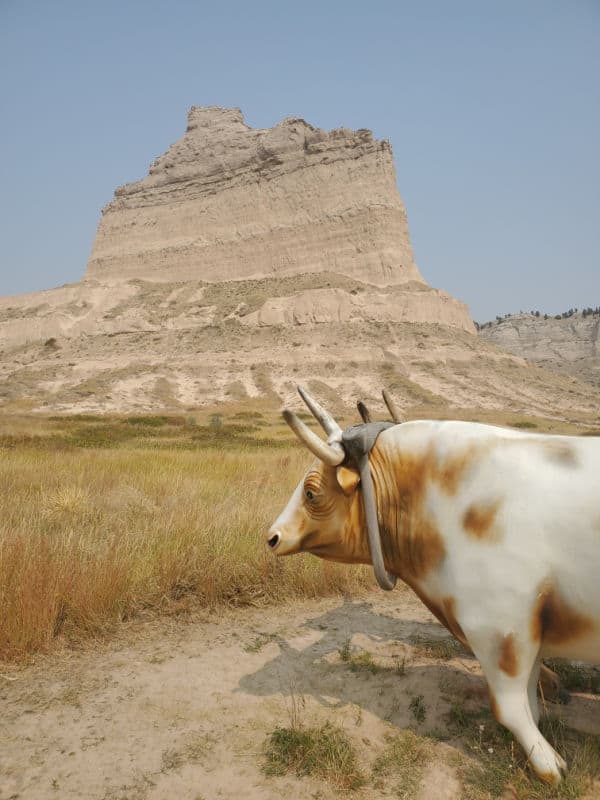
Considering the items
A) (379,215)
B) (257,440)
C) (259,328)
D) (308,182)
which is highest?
(308,182)

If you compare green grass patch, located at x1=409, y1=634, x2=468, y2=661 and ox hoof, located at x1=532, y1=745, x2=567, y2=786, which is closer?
ox hoof, located at x1=532, y1=745, x2=567, y2=786

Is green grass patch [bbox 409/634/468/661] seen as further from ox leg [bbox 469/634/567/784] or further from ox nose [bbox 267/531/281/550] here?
ox nose [bbox 267/531/281/550]

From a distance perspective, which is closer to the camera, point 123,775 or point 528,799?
point 528,799

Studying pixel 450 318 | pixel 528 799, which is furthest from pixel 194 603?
pixel 450 318

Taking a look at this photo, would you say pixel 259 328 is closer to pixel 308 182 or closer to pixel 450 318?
pixel 450 318

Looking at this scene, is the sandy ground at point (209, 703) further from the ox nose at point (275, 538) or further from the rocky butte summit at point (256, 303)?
the rocky butte summit at point (256, 303)

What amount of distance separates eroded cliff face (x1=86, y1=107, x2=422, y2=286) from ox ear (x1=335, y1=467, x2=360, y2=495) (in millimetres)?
69107

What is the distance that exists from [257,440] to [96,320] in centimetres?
5703

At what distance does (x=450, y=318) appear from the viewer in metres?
67.9

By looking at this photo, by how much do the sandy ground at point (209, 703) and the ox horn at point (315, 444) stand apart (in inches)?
58.8

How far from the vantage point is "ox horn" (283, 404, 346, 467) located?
2910mm

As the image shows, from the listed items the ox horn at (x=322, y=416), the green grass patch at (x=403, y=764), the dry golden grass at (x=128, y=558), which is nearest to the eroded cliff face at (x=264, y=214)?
the dry golden grass at (x=128, y=558)

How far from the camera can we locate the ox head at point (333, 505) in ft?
10.6

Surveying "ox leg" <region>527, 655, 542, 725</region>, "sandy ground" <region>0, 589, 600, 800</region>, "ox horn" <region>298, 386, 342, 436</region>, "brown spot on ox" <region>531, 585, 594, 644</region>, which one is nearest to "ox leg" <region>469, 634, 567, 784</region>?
"brown spot on ox" <region>531, 585, 594, 644</region>
